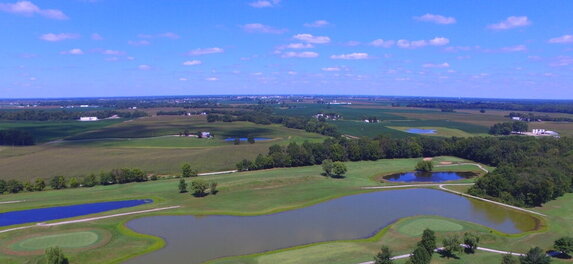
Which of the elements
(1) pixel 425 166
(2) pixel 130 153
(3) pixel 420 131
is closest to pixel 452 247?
(1) pixel 425 166

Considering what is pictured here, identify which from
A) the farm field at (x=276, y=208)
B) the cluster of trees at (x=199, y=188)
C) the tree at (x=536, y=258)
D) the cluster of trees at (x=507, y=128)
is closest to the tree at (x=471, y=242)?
the farm field at (x=276, y=208)

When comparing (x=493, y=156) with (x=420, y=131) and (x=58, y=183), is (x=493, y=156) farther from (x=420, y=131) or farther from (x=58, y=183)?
(x=58, y=183)

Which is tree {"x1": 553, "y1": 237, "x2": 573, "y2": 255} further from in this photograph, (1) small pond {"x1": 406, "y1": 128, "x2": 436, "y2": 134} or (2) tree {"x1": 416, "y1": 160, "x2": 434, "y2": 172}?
(1) small pond {"x1": 406, "y1": 128, "x2": 436, "y2": 134}

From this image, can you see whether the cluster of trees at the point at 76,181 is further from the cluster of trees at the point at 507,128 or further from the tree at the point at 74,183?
the cluster of trees at the point at 507,128

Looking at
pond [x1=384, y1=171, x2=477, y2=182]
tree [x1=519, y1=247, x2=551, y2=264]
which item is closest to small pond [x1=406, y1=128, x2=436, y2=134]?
pond [x1=384, y1=171, x2=477, y2=182]

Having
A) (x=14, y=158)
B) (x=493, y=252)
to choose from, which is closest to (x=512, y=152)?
(x=493, y=252)

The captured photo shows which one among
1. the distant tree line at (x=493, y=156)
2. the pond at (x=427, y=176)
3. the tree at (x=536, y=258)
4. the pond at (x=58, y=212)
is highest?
the distant tree line at (x=493, y=156)

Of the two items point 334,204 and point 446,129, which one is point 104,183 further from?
point 446,129
